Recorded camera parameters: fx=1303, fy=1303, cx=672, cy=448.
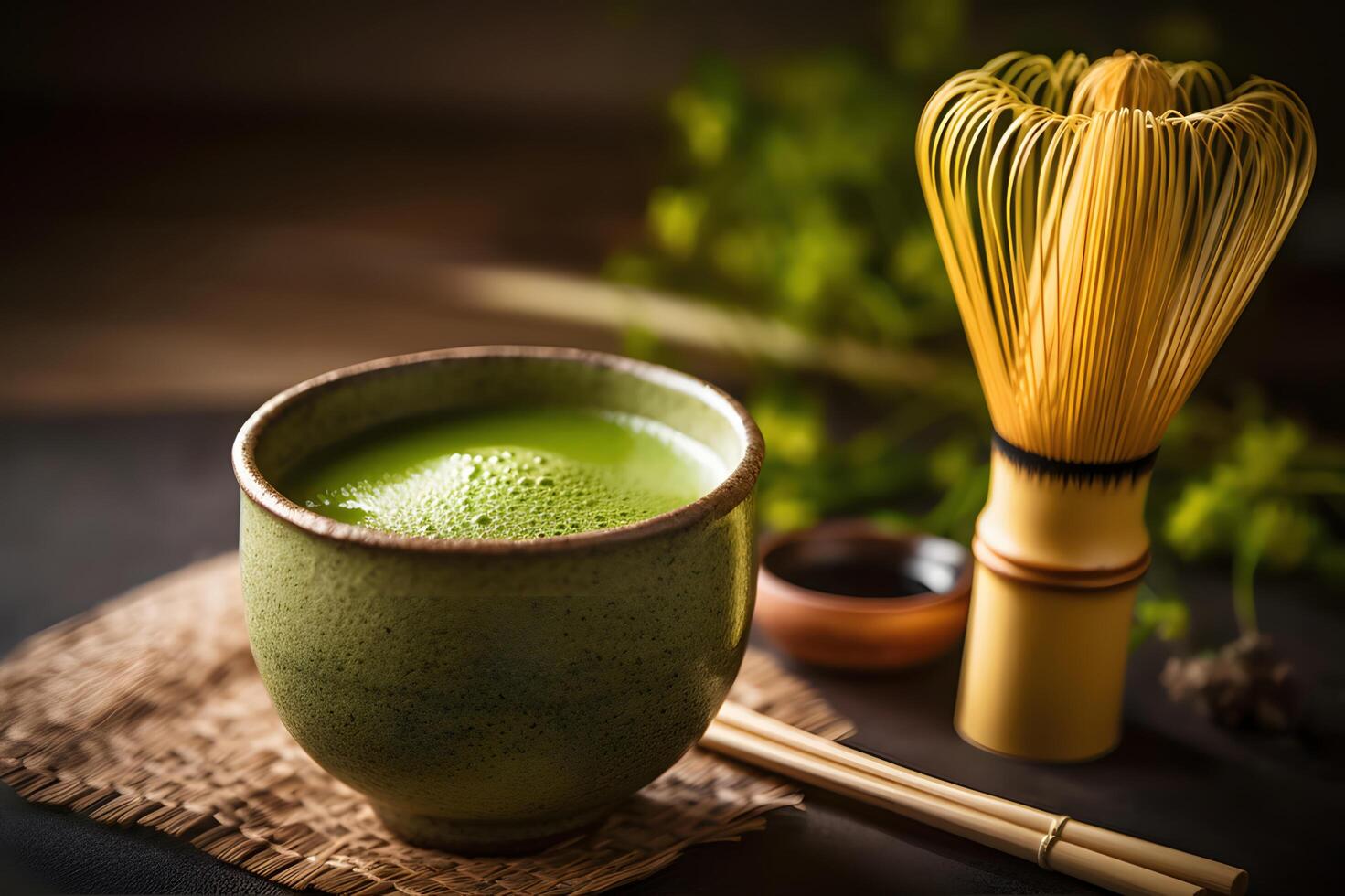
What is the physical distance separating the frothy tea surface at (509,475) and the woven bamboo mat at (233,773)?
5.4 inches

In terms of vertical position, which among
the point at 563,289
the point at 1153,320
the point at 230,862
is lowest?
the point at 230,862

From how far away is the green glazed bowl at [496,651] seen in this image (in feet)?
1.49

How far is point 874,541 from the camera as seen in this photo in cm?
73

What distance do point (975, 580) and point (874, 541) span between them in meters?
0.10

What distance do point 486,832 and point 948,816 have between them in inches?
7.7

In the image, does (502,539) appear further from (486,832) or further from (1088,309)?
(1088,309)

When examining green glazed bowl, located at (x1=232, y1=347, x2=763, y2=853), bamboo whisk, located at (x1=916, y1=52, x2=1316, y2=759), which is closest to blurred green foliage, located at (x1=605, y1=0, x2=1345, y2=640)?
bamboo whisk, located at (x1=916, y1=52, x2=1316, y2=759)

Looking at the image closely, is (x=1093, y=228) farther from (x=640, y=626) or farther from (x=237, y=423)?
(x=237, y=423)

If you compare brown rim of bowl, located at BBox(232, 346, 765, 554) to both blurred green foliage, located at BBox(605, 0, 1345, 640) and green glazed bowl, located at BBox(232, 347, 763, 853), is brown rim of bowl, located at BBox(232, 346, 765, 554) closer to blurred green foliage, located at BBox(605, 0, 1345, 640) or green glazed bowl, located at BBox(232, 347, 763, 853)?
green glazed bowl, located at BBox(232, 347, 763, 853)

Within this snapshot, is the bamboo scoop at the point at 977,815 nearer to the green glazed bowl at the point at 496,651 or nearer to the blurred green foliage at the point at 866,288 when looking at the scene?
the green glazed bowl at the point at 496,651

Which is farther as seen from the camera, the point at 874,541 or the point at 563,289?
the point at 563,289

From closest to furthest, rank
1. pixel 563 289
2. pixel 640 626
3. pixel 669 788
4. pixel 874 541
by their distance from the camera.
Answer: pixel 640 626 → pixel 669 788 → pixel 874 541 → pixel 563 289

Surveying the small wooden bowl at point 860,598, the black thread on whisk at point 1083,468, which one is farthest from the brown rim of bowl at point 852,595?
the black thread on whisk at point 1083,468

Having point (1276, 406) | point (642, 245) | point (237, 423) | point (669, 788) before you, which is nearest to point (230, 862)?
point (669, 788)
